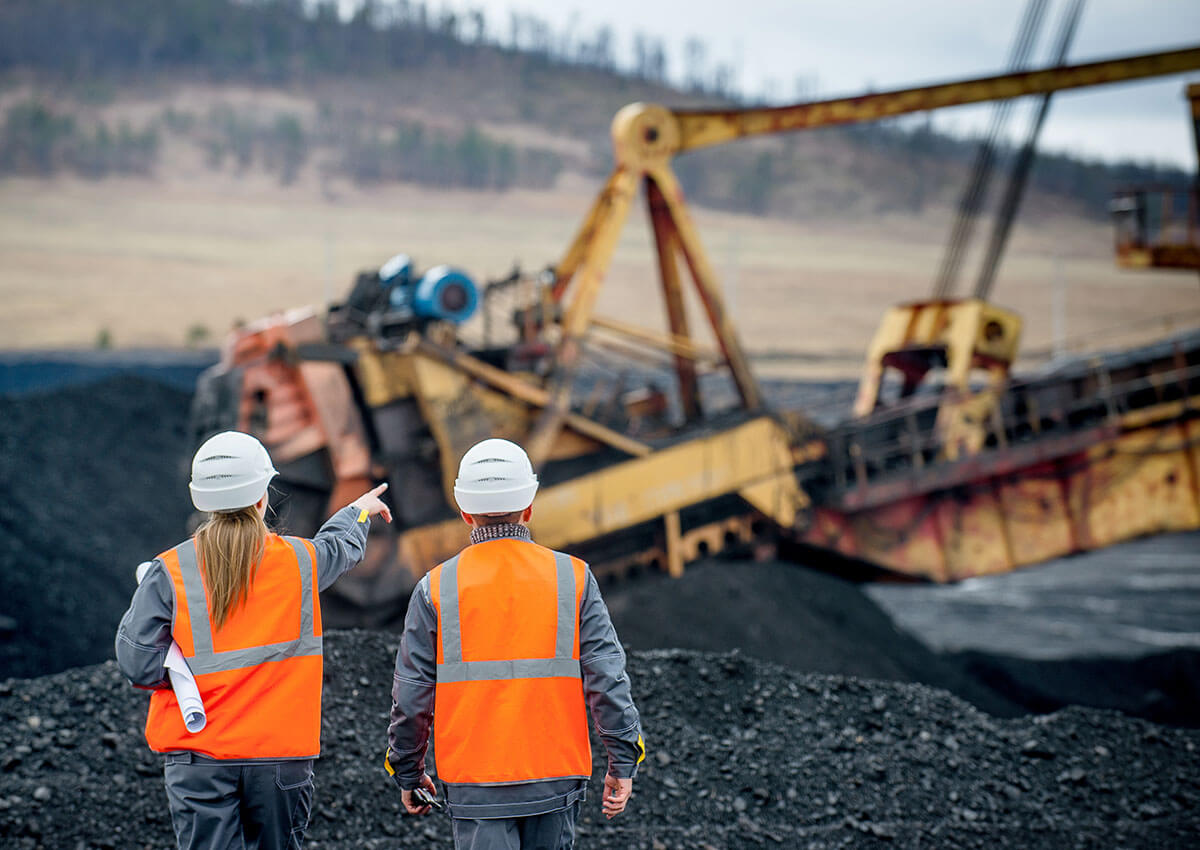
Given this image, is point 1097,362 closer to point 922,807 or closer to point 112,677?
point 922,807

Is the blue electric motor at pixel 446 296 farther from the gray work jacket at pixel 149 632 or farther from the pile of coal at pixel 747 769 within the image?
the gray work jacket at pixel 149 632

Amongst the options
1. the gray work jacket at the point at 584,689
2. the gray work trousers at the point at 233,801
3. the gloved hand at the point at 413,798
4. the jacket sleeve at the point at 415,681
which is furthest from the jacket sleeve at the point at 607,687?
the gray work trousers at the point at 233,801

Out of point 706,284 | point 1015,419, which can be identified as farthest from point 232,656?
point 1015,419

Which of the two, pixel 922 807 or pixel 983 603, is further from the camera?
pixel 983 603

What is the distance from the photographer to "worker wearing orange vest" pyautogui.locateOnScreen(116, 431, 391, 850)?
239 centimetres

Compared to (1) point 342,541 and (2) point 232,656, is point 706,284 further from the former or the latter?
(2) point 232,656

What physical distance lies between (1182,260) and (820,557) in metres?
3.74

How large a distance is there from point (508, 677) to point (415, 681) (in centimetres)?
22

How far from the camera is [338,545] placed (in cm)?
263

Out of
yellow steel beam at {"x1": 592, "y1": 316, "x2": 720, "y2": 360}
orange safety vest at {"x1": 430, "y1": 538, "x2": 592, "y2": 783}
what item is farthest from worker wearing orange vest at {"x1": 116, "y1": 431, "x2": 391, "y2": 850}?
yellow steel beam at {"x1": 592, "y1": 316, "x2": 720, "y2": 360}

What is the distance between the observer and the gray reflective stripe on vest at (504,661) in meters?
2.37

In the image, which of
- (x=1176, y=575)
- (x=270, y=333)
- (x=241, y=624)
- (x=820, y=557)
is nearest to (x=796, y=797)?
(x=241, y=624)

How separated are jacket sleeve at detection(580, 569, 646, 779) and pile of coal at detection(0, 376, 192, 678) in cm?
601

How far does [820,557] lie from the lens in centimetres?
796
